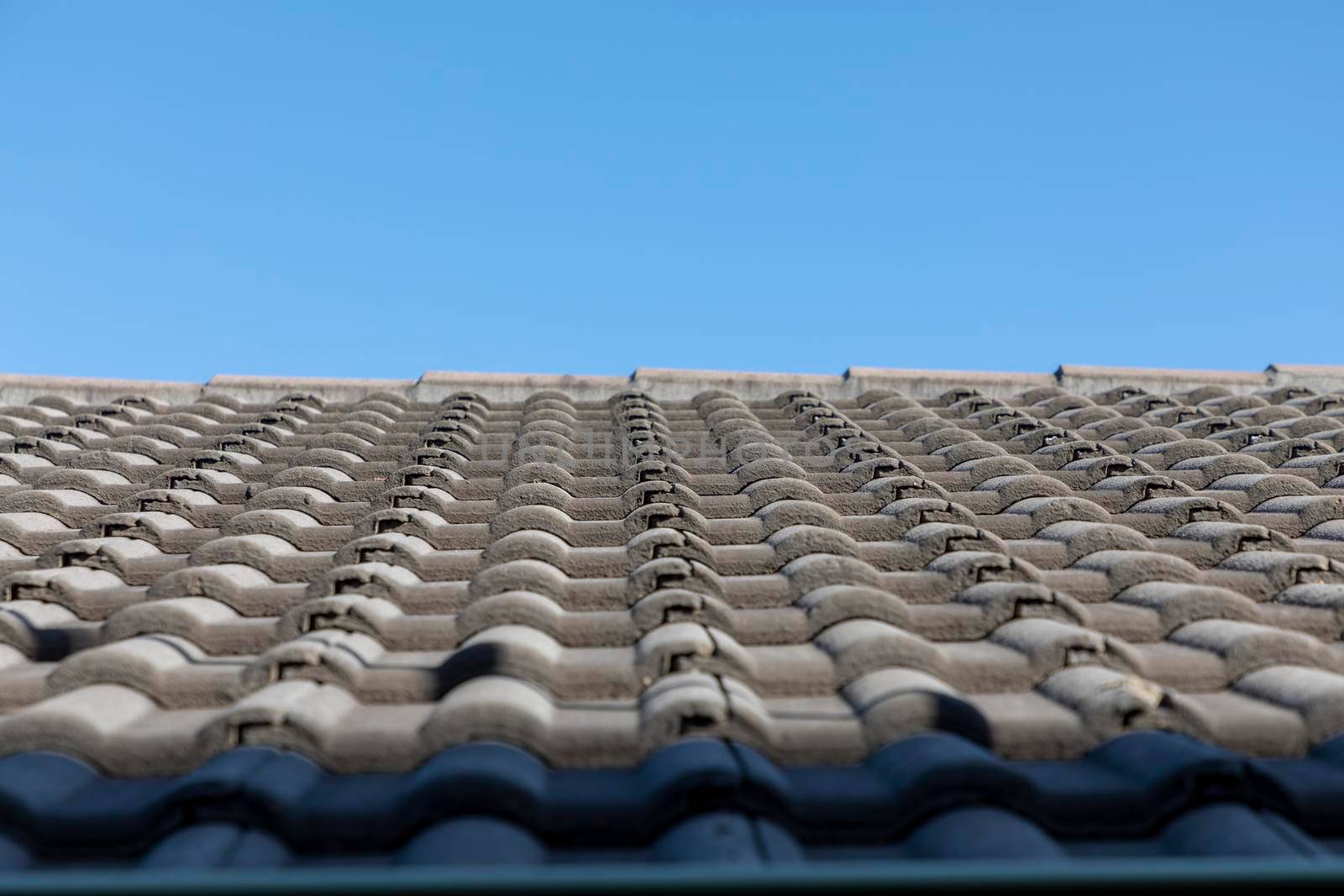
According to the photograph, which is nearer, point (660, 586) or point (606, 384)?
point (660, 586)

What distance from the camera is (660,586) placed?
2.77 m

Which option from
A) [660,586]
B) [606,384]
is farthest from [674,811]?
[606,384]

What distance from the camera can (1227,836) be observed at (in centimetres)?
168

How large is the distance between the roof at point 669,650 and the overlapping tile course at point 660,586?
11 mm

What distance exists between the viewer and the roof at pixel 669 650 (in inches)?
68.2

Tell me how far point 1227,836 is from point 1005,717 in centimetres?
46

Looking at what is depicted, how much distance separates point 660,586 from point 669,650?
0.52 m

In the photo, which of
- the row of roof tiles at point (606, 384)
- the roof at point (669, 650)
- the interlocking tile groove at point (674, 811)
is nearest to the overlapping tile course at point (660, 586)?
the roof at point (669, 650)

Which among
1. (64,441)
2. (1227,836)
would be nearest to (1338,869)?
(1227,836)

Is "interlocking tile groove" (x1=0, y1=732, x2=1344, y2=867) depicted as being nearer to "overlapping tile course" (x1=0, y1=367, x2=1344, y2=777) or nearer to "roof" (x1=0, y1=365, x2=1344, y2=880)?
"roof" (x1=0, y1=365, x2=1344, y2=880)

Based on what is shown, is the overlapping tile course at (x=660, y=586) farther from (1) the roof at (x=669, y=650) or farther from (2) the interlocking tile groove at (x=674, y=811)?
(2) the interlocking tile groove at (x=674, y=811)

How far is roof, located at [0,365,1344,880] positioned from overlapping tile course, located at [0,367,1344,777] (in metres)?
0.01

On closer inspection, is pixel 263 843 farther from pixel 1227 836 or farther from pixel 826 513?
pixel 826 513

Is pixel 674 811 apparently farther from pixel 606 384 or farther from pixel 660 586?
pixel 606 384
